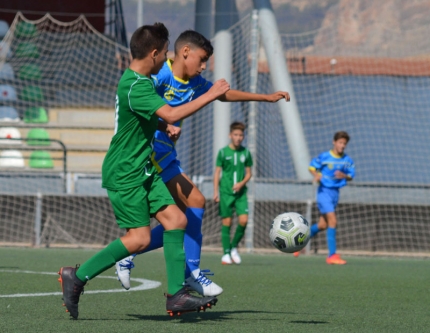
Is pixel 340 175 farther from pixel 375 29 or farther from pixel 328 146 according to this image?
pixel 375 29

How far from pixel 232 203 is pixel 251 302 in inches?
226

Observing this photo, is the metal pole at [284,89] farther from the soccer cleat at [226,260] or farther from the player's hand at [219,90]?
the player's hand at [219,90]

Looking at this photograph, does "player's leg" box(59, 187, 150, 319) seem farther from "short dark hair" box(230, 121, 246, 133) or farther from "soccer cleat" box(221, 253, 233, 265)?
"short dark hair" box(230, 121, 246, 133)

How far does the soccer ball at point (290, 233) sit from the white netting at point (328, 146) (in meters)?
7.69

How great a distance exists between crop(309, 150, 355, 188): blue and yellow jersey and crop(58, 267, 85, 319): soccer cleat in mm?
7438

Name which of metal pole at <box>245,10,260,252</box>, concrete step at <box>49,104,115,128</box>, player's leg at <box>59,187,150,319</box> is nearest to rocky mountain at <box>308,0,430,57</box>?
metal pole at <box>245,10,260,252</box>

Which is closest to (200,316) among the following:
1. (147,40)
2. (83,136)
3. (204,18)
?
(147,40)

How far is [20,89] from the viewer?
21.9 metres

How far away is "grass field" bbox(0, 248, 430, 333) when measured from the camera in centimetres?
539

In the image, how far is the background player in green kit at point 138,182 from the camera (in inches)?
220

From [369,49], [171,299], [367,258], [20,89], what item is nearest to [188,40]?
[171,299]

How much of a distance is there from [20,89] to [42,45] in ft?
5.83

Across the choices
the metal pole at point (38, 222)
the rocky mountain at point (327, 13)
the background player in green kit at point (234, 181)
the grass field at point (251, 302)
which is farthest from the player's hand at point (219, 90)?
the rocky mountain at point (327, 13)

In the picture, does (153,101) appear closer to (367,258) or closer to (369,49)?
(367,258)
